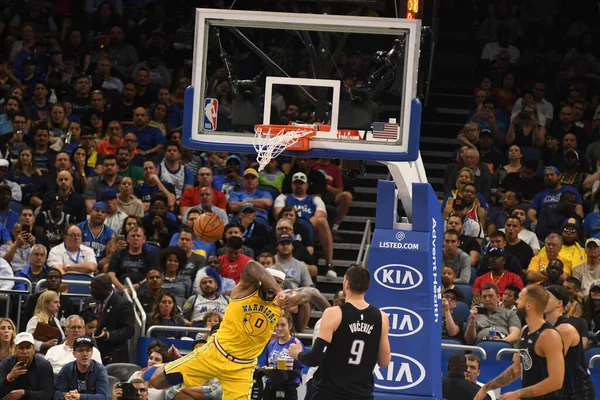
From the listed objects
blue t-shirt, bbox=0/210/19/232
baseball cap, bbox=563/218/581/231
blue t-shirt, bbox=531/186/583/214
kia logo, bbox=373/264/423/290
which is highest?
blue t-shirt, bbox=531/186/583/214

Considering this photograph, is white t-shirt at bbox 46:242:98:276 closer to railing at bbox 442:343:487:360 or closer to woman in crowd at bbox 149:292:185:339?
woman in crowd at bbox 149:292:185:339

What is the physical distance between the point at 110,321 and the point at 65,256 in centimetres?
189

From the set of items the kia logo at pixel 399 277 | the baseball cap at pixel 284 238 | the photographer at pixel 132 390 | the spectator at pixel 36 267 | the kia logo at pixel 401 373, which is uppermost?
the kia logo at pixel 399 277

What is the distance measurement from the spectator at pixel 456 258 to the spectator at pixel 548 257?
808 millimetres

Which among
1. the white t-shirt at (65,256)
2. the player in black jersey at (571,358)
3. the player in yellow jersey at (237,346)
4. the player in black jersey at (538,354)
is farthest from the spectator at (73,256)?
the player in black jersey at (571,358)

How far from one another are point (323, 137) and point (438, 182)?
8770 millimetres

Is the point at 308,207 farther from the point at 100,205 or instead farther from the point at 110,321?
the point at 110,321

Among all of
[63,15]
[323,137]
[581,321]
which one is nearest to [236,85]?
[323,137]

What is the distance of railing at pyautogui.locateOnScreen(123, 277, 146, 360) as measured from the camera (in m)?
14.2

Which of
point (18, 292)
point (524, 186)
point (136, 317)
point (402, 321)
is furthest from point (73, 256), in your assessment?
point (524, 186)

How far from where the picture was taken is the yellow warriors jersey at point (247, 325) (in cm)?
1085

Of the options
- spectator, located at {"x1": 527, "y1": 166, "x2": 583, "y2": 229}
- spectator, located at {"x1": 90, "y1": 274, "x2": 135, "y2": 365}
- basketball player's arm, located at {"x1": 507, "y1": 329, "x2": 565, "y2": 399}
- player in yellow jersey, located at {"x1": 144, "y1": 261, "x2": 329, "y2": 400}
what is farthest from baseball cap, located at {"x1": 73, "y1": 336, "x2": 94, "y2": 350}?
spectator, located at {"x1": 527, "y1": 166, "x2": 583, "y2": 229}

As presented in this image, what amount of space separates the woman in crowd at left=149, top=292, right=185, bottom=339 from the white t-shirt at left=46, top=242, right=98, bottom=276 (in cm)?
153

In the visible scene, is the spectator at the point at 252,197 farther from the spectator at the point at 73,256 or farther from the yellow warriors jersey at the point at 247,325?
the yellow warriors jersey at the point at 247,325
